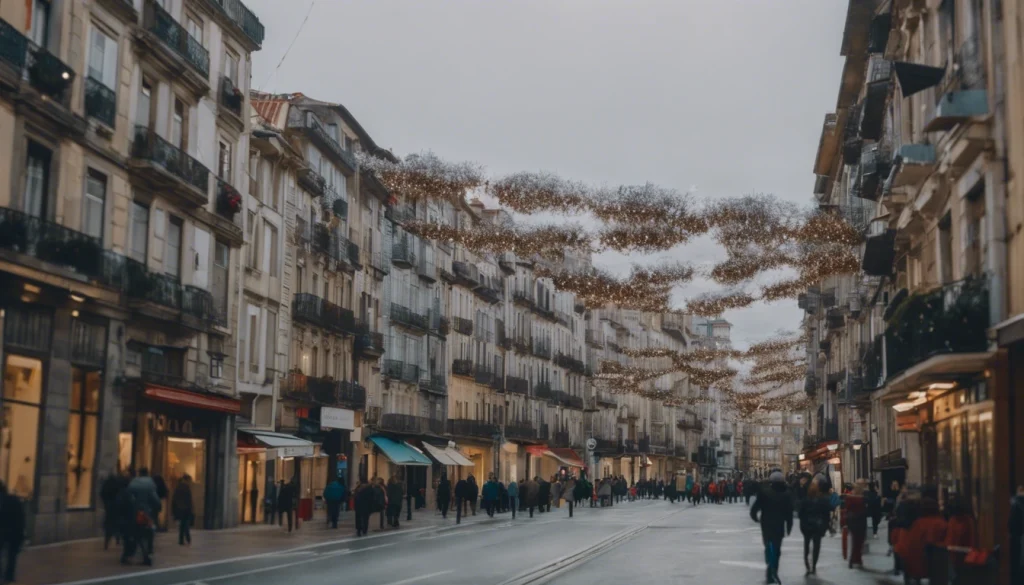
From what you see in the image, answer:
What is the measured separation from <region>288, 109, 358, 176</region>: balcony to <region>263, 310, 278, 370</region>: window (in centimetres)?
864

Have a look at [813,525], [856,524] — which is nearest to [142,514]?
[813,525]

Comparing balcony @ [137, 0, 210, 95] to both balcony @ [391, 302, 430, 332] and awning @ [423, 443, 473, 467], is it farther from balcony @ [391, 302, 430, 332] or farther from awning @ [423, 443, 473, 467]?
awning @ [423, 443, 473, 467]

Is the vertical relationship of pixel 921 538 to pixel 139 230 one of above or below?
below

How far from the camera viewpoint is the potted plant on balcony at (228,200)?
38000 mm

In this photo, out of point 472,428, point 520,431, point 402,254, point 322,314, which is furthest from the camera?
point 520,431

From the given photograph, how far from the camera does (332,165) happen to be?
56.2 m

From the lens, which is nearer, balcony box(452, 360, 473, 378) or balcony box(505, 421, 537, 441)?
balcony box(452, 360, 473, 378)

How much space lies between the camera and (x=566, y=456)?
327 feet

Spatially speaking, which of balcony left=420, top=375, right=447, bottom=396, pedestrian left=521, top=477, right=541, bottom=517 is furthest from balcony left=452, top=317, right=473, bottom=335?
pedestrian left=521, top=477, right=541, bottom=517

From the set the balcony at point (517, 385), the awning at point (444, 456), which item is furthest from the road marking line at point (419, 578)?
the balcony at point (517, 385)

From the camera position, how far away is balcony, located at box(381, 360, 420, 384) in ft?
211

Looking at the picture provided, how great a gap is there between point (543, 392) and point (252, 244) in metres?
56.1

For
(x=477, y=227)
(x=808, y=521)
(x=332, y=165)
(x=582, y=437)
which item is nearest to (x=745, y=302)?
(x=477, y=227)

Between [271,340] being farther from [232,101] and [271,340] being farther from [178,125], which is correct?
[178,125]
